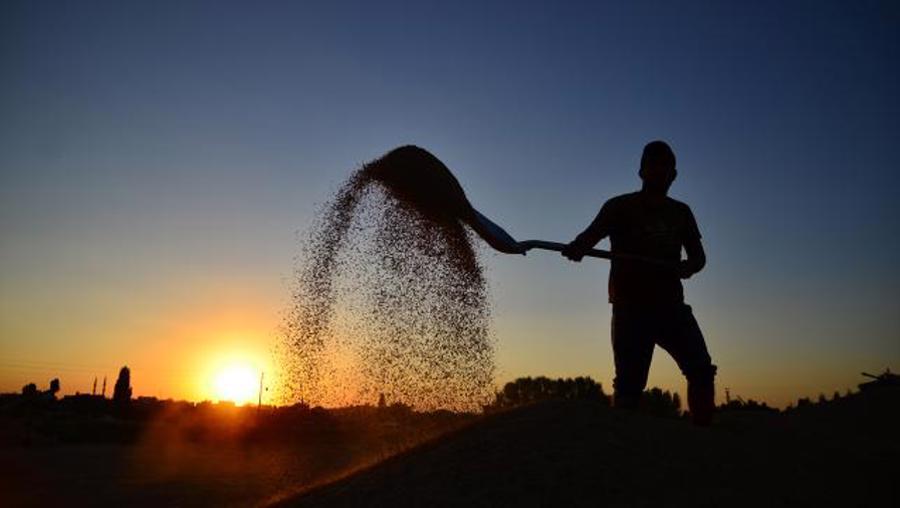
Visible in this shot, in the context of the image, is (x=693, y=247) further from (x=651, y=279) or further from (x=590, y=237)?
(x=590, y=237)

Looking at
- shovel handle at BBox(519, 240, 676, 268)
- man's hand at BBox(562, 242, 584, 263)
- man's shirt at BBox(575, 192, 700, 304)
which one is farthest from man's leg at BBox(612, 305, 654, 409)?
man's hand at BBox(562, 242, 584, 263)

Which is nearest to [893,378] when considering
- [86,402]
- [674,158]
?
[674,158]

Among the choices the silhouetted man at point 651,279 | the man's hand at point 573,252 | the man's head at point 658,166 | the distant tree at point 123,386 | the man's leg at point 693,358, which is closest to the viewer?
the man's leg at point 693,358

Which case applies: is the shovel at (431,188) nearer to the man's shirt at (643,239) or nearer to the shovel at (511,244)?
the shovel at (511,244)

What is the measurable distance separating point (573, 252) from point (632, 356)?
2.76 feet

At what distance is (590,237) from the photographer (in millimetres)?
4801

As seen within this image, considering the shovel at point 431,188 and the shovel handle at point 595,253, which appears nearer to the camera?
the shovel handle at point 595,253

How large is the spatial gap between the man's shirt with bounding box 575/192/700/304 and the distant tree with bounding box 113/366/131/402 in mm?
49941

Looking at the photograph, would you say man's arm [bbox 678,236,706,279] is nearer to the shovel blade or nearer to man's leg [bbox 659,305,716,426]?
man's leg [bbox 659,305,716,426]

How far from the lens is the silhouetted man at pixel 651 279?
443cm

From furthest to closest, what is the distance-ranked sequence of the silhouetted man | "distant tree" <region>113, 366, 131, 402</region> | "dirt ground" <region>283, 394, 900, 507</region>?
"distant tree" <region>113, 366, 131, 402</region> → the silhouetted man → "dirt ground" <region>283, 394, 900, 507</region>

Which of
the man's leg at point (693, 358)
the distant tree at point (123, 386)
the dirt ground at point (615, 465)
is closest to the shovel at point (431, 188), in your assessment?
the man's leg at point (693, 358)

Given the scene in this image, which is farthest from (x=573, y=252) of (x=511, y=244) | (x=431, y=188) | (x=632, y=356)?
(x=431, y=188)

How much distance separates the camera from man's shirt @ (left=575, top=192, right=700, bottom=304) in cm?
453
